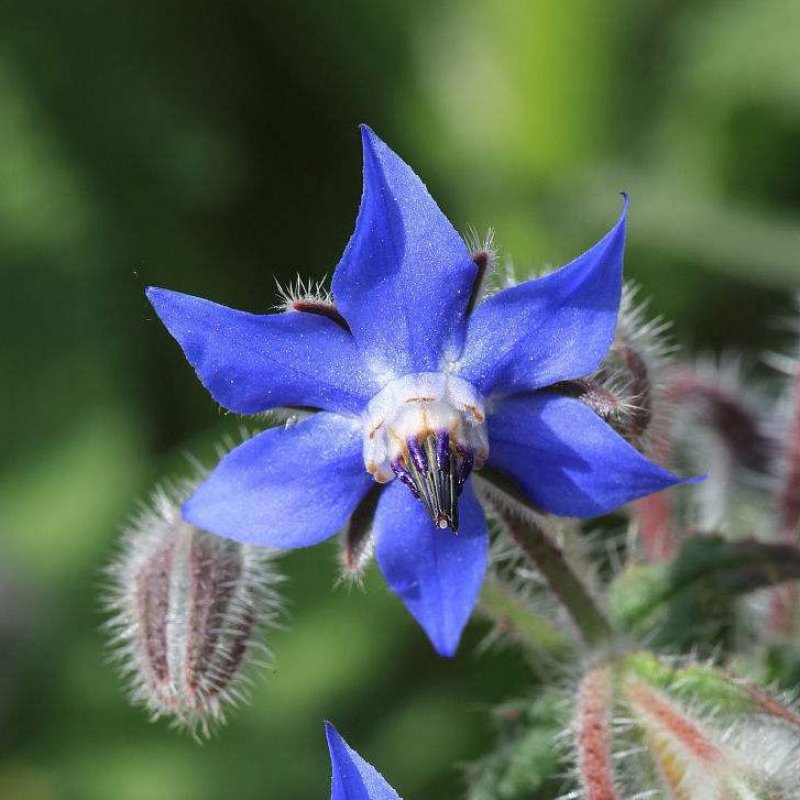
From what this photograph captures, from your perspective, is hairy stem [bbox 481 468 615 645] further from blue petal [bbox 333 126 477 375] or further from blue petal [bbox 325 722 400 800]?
blue petal [bbox 325 722 400 800]

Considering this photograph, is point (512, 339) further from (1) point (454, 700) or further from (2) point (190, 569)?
(1) point (454, 700)

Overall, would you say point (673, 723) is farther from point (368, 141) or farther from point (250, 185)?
point (250, 185)

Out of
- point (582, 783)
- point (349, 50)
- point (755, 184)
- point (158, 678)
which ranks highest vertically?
point (349, 50)

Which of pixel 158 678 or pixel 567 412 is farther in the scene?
pixel 158 678

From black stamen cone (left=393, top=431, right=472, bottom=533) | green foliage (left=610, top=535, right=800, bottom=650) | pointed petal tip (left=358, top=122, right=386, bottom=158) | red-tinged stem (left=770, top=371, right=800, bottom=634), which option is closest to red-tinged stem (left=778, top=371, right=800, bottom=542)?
red-tinged stem (left=770, top=371, right=800, bottom=634)

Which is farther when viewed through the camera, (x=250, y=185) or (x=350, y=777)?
(x=250, y=185)

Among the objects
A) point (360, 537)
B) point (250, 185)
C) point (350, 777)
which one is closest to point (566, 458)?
point (360, 537)

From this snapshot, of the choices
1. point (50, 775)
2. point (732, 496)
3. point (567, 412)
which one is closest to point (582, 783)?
point (567, 412)

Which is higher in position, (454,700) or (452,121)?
(452,121)
